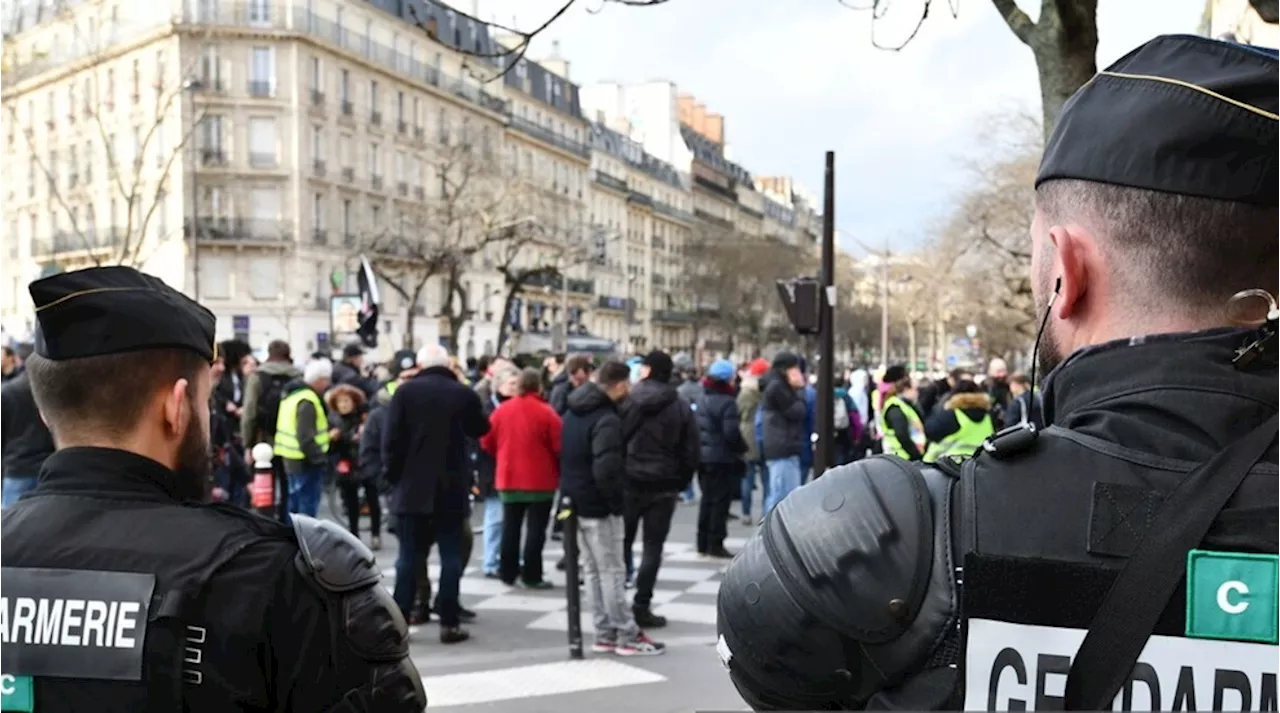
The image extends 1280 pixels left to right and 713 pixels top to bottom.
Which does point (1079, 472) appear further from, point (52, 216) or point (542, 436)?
point (52, 216)

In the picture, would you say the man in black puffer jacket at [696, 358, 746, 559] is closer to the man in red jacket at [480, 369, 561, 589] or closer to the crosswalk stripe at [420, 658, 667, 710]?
the man in red jacket at [480, 369, 561, 589]

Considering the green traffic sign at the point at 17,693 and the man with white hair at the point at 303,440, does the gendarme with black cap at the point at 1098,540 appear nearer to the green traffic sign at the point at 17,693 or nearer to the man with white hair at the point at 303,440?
the green traffic sign at the point at 17,693

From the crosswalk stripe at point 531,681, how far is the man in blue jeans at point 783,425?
4878 millimetres

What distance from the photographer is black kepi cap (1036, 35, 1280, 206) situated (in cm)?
135

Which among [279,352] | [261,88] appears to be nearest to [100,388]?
[279,352]

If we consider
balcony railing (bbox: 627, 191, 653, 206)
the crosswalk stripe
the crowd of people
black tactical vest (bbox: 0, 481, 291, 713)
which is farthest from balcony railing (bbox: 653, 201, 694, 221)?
black tactical vest (bbox: 0, 481, 291, 713)

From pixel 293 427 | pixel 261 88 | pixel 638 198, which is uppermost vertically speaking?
pixel 261 88

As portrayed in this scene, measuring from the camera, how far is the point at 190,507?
7.27ft

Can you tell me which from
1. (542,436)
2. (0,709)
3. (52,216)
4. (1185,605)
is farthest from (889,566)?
(52,216)

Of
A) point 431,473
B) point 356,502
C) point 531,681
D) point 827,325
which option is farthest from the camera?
point 356,502

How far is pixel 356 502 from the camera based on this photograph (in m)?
12.5

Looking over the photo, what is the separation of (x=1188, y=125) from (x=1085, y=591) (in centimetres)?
54

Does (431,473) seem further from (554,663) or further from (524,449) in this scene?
(524,449)

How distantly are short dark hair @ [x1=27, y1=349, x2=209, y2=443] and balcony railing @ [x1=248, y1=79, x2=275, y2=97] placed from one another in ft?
176
